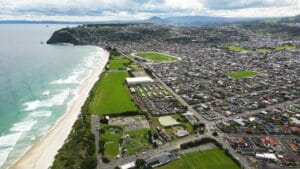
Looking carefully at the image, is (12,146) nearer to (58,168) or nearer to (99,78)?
(58,168)

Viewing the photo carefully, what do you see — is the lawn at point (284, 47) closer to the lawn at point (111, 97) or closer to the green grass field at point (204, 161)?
the lawn at point (111, 97)

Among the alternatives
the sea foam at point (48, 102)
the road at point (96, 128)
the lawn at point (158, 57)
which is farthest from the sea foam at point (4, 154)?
the lawn at point (158, 57)

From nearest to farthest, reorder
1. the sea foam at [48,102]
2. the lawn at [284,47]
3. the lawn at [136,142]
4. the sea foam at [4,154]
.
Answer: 1. the sea foam at [4,154]
2. the lawn at [136,142]
3. the sea foam at [48,102]
4. the lawn at [284,47]

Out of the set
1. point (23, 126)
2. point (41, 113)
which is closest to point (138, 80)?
point (41, 113)

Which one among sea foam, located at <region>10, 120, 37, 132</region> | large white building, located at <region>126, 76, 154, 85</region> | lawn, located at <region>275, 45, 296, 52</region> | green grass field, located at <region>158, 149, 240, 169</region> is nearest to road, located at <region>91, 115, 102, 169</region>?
green grass field, located at <region>158, 149, 240, 169</region>

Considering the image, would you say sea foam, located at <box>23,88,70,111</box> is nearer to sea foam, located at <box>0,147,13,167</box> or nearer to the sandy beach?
the sandy beach

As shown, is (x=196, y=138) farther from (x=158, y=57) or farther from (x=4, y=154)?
(x=158, y=57)
